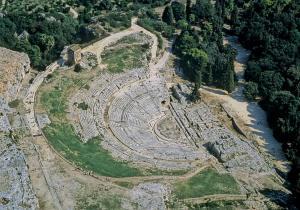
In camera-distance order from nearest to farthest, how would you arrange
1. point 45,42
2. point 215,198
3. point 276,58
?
point 215,198, point 276,58, point 45,42

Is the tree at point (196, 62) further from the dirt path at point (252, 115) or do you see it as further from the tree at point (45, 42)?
the tree at point (45, 42)

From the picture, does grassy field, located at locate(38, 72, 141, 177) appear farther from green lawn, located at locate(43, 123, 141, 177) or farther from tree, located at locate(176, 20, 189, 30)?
tree, located at locate(176, 20, 189, 30)

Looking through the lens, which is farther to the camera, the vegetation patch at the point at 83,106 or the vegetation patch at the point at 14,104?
the vegetation patch at the point at 83,106

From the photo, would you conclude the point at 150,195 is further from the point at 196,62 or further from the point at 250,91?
the point at 196,62

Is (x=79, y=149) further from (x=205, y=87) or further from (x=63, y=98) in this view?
(x=205, y=87)

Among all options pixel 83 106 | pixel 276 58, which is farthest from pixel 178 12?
pixel 83 106

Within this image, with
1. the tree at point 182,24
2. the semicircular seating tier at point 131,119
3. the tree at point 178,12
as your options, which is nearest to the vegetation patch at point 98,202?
the semicircular seating tier at point 131,119
